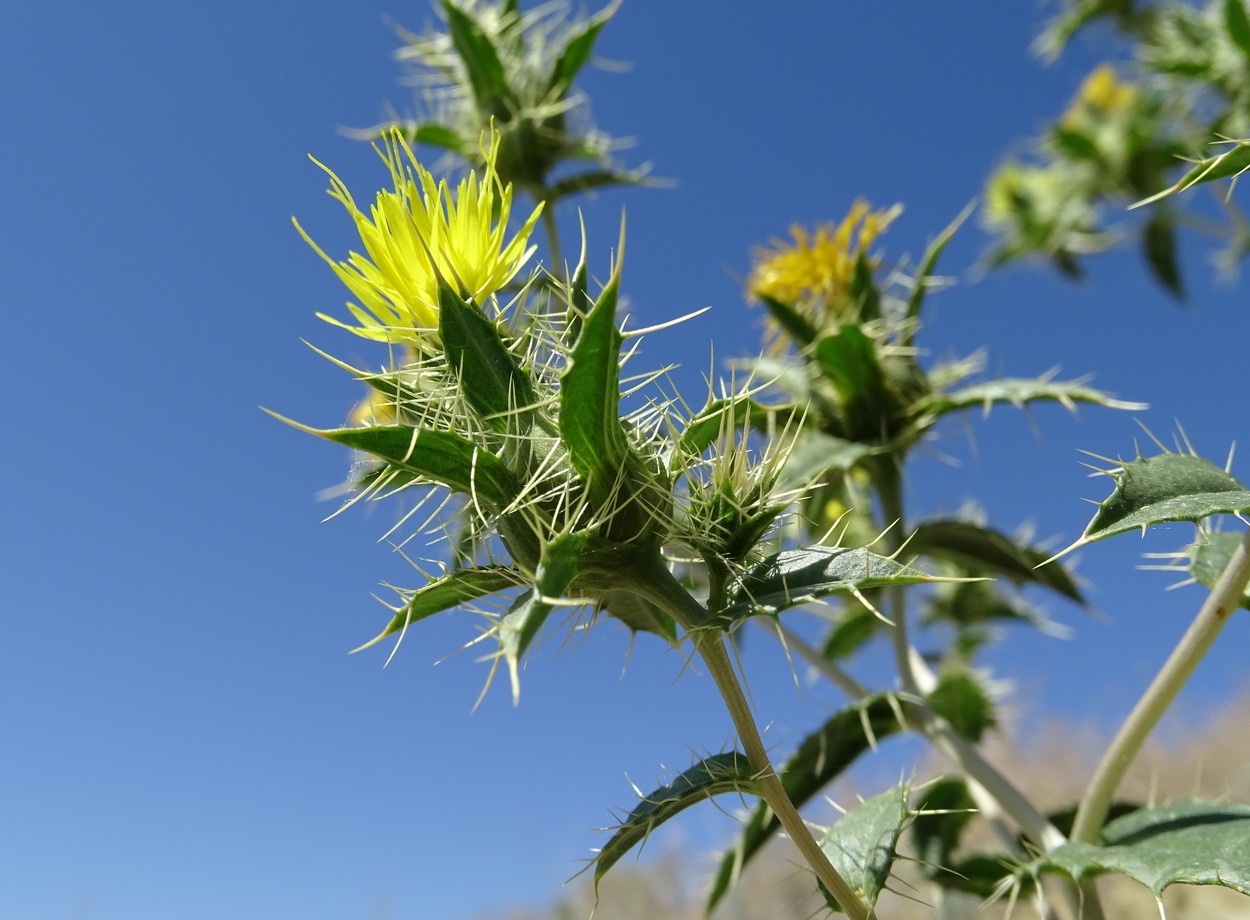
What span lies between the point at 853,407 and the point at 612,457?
136 centimetres

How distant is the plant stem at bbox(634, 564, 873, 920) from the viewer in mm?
1117

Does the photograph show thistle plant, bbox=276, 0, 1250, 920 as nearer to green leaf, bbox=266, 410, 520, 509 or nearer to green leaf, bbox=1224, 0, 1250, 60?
green leaf, bbox=266, 410, 520, 509

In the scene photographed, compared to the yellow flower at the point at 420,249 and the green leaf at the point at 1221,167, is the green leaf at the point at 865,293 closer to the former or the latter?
the green leaf at the point at 1221,167

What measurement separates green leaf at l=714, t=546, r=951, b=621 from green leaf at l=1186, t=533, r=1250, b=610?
84cm

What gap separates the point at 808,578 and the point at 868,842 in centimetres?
52

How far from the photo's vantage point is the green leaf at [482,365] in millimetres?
1094

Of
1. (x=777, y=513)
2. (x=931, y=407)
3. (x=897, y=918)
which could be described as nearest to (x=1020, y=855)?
(x=931, y=407)

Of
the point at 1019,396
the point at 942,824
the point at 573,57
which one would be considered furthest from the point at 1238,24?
the point at 942,824

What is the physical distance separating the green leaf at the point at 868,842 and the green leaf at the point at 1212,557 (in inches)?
25.1

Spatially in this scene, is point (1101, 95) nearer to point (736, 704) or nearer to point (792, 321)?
point (792, 321)

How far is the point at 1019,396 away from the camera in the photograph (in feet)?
6.79

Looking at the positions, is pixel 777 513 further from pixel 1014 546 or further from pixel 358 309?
pixel 1014 546

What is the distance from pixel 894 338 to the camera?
2.35 meters

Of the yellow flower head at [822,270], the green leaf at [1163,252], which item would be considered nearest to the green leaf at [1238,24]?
the yellow flower head at [822,270]
